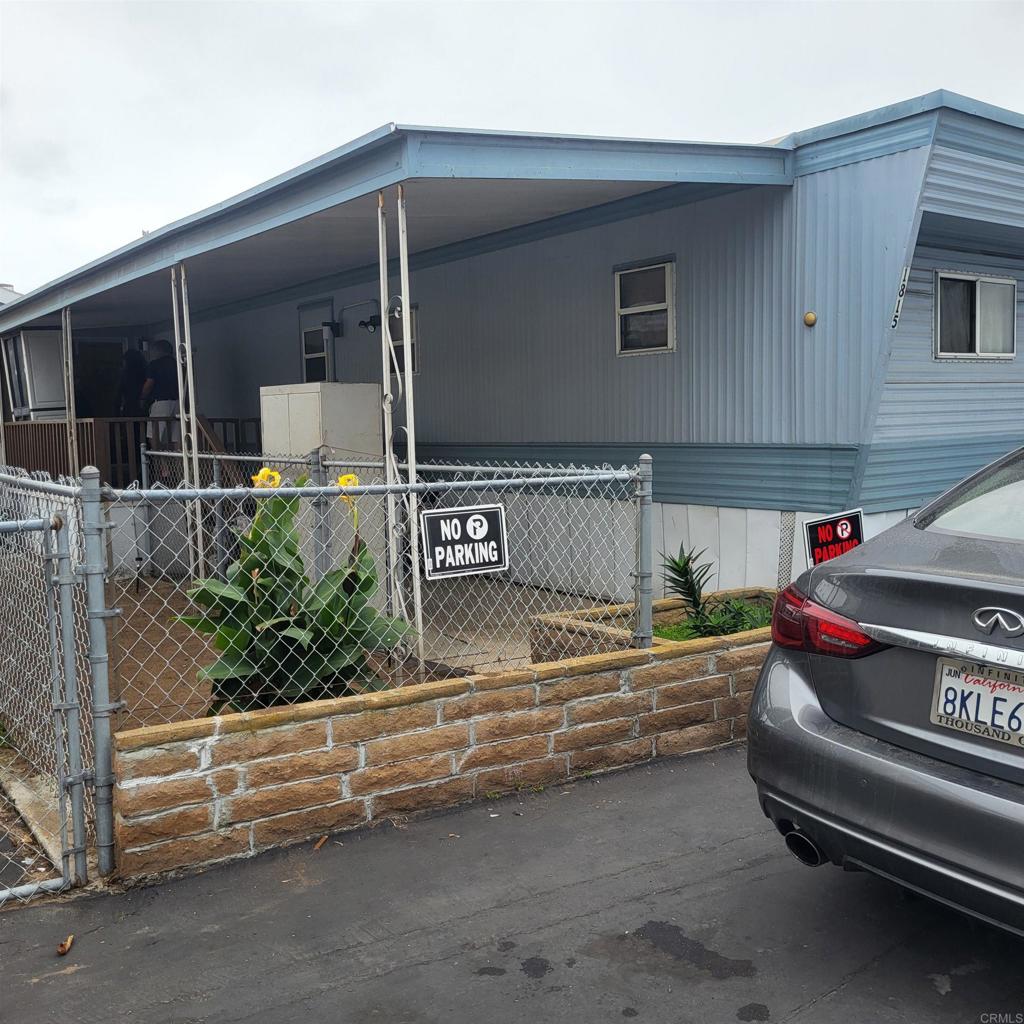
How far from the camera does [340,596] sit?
14.9 feet

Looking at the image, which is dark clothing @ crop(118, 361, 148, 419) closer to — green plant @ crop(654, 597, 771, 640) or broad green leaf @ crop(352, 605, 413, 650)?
green plant @ crop(654, 597, 771, 640)

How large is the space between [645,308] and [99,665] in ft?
18.5

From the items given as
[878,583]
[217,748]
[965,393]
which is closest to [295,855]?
[217,748]

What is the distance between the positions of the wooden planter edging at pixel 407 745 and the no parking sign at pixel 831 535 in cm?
53

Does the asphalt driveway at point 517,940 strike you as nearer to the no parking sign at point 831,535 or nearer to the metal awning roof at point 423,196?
the no parking sign at point 831,535

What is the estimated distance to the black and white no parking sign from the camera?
450 cm

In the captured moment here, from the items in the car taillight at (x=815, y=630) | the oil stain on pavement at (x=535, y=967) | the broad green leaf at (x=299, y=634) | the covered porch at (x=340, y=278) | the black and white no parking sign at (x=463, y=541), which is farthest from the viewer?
the covered porch at (x=340, y=278)

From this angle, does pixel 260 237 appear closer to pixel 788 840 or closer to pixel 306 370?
pixel 306 370

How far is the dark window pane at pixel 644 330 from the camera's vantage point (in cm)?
821

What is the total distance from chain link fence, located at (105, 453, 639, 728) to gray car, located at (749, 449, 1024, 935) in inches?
74.6

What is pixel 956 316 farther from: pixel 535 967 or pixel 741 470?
pixel 535 967

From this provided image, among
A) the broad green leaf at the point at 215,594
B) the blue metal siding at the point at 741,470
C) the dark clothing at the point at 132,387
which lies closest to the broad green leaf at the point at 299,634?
the broad green leaf at the point at 215,594

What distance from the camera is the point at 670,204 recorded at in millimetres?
7871

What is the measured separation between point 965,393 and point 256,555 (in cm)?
582
